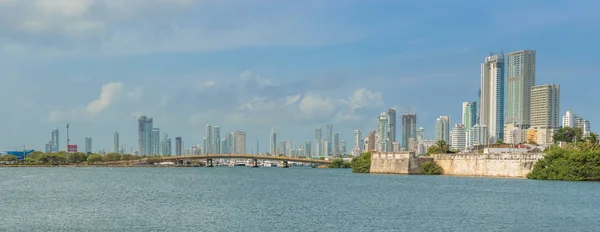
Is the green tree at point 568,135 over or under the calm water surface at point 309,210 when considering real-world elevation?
over

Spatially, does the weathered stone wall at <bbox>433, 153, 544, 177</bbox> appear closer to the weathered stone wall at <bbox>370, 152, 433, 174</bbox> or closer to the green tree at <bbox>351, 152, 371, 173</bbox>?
the weathered stone wall at <bbox>370, 152, 433, 174</bbox>

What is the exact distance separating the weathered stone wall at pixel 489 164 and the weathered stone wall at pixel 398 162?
4.14 metres

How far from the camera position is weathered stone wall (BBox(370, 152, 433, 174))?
15225cm

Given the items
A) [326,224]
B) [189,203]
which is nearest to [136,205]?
[189,203]

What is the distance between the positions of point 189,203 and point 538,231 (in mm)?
38048

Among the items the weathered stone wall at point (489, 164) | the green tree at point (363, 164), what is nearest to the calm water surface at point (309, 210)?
the weathered stone wall at point (489, 164)

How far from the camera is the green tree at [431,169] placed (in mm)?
150875

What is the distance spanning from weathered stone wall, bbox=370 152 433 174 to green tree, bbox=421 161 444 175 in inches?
44.1

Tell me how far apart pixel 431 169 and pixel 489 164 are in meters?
15.0

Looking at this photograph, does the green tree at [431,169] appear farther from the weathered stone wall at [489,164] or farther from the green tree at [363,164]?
the green tree at [363,164]

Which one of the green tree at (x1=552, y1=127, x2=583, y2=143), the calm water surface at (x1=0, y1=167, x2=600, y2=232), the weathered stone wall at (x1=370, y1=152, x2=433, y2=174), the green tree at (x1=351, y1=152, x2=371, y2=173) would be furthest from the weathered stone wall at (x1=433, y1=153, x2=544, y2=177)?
the green tree at (x1=552, y1=127, x2=583, y2=143)

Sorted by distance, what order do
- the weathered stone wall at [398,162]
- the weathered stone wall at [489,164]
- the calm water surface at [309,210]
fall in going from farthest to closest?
the weathered stone wall at [398,162]
the weathered stone wall at [489,164]
the calm water surface at [309,210]

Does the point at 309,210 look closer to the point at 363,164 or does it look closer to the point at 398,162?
the point at 398,162

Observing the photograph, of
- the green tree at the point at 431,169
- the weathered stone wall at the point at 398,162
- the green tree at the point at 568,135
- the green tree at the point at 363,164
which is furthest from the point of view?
the green tree at the point at 568,135
